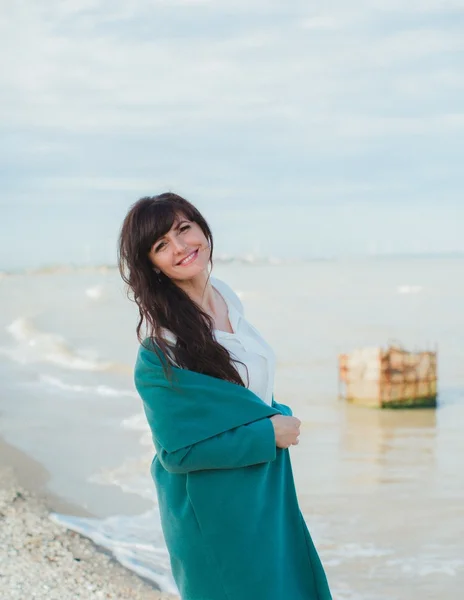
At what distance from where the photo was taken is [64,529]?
4.76m

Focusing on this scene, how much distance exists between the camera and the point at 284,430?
184 centimetres

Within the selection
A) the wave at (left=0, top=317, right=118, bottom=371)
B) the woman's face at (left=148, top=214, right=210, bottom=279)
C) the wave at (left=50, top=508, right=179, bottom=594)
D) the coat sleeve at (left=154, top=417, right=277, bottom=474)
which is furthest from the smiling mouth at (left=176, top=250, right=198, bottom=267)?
the wave at (left=0, top=317, right=118, bottom=371)

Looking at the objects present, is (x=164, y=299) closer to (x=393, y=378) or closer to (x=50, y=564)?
(x=50, y=564)

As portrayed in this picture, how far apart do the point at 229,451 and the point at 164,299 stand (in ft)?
1.24

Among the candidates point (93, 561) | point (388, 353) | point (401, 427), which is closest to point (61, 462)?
point (93, 561)

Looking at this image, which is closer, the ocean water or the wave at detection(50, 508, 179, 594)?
the wave at detection(50, 508, 179, 594)

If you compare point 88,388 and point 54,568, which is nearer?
point 54,568

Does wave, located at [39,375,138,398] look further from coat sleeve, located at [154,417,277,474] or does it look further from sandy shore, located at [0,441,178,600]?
coat sleeve, located at [154,417,277,474]

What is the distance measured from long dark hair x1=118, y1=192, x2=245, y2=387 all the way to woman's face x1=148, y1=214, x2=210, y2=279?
15mm

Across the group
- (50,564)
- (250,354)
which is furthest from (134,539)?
(250,354)

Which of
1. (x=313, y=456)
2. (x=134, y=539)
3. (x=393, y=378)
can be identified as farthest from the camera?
(x=393, y=378)

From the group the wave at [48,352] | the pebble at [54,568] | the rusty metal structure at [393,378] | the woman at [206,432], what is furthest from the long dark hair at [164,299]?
the wave at [48,352]

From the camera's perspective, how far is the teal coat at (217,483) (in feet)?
5.89

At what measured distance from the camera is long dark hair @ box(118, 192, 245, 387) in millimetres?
1842
